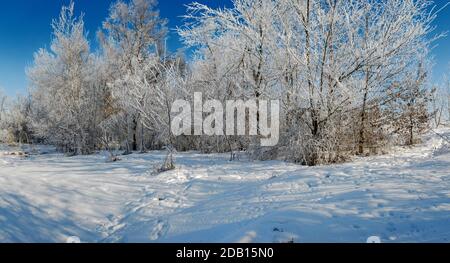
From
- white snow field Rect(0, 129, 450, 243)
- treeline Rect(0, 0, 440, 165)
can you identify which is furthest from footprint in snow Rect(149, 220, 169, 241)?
treeline Rect(0, 0, 440, 165)

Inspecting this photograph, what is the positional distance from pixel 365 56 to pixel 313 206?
5738mm

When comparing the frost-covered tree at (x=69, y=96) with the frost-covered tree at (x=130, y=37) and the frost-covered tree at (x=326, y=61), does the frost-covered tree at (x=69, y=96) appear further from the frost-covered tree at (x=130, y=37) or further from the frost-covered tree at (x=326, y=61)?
the frost-covered tree at (x=326, y=61)

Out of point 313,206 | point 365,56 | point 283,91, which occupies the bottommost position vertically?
point 313,206

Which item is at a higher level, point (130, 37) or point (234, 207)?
point (130, 37)

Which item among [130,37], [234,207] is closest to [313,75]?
[234,207]

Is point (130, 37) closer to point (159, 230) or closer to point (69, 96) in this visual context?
point (69, 96)

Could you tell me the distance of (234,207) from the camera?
15.9 ft

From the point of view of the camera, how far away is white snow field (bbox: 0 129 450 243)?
137 inches

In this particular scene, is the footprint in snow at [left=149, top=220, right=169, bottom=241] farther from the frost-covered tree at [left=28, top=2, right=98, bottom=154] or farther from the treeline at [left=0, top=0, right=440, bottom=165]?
the frost-covered tree at [left=28, top=2, right=98, bottom=154]

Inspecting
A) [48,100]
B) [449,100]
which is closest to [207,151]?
[48,100]

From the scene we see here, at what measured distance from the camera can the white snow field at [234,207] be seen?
3.47m

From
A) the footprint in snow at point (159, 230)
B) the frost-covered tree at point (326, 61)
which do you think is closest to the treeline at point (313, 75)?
the frost-covered tree at point (326, 61)

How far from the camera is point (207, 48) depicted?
42.7 feet
